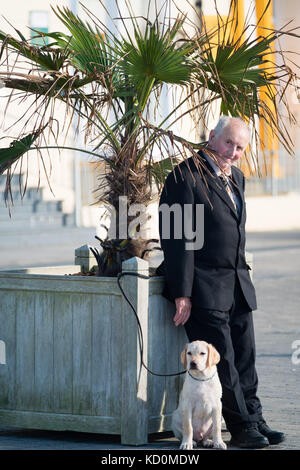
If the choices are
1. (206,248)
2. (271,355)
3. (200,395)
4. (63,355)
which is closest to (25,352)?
(63,355)

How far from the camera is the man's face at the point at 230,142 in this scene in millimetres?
5367

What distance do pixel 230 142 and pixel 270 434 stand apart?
1567 millimetres

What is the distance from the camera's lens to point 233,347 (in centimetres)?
558

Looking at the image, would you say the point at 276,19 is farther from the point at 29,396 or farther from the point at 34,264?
the point at 29,396

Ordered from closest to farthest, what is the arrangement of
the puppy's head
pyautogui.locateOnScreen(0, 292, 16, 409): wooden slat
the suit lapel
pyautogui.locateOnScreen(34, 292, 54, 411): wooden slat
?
the puppy's head
the suit lapel
pyautogui.locateOnScreen(34, 292, 54, 411): wooden slat
pyautogui.locateOnScreen(0, 292, 16, 409): wooden slat

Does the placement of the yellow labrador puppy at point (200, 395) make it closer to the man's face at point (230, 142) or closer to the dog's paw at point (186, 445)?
the dog's paw at point (186, 445)

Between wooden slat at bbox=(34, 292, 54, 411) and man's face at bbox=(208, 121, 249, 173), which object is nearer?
man's face at bbox=(208, 121, 249, 173)

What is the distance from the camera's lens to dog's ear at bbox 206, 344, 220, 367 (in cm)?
508

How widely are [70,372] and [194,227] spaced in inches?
40.8

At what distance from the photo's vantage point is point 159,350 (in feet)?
17.8

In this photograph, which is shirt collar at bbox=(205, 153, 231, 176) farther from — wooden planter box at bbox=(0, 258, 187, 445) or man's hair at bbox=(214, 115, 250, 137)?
wooden planter box at bbox=(0, 258, 187, 445)

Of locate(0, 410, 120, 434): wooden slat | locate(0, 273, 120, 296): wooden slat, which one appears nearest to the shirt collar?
locate(0, 273, 120, 296): wooden slat

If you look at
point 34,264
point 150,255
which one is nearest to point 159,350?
point 150,255

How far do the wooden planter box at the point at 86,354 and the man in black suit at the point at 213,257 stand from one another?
0.63ft
